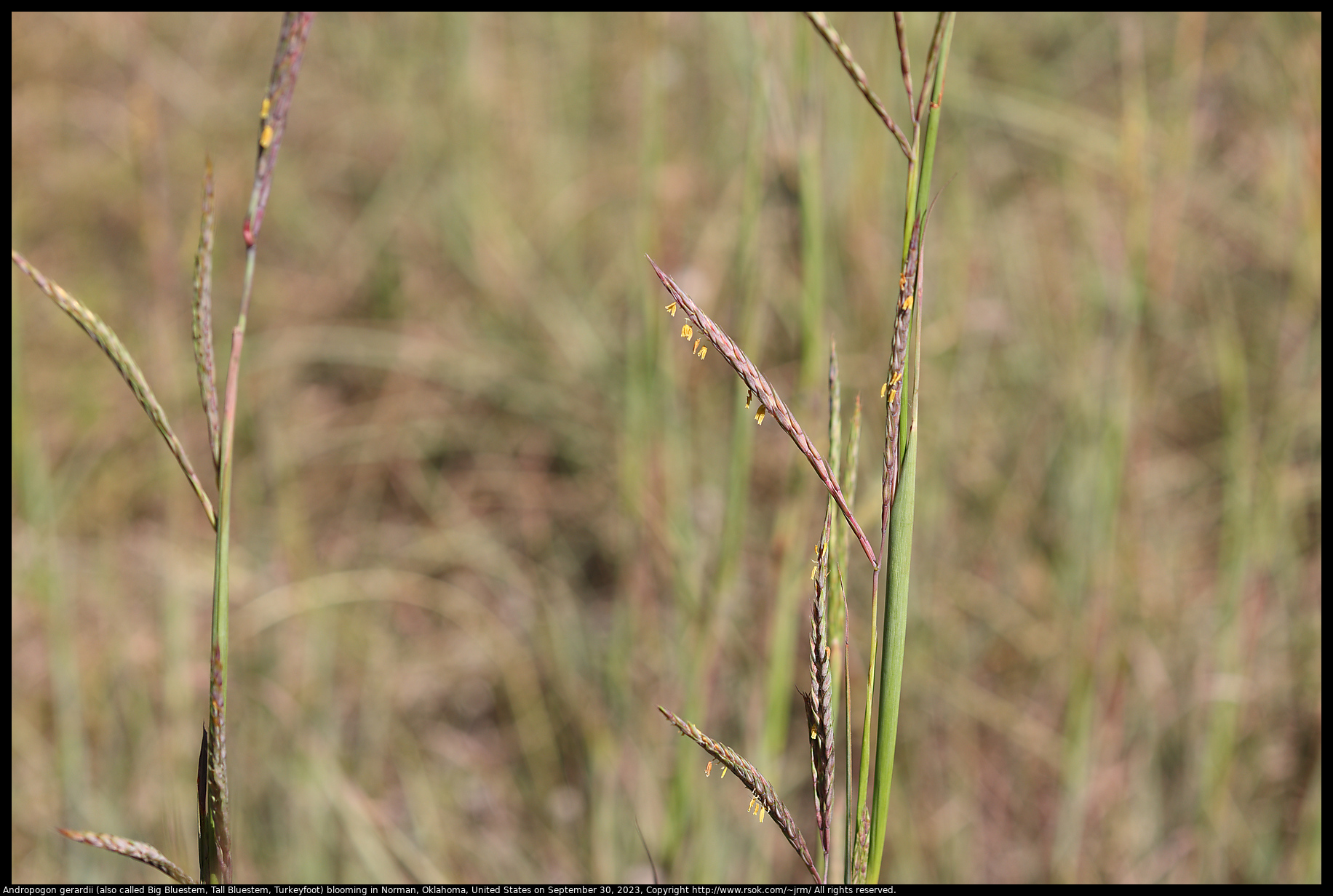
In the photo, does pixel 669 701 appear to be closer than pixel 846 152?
Yes

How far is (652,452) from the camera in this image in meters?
1.23

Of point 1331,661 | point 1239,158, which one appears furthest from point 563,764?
point 1239,158

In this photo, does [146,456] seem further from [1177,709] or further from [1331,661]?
[1331,661]

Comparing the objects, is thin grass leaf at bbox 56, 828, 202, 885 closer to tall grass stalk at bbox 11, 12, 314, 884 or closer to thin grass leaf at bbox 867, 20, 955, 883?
tall grass stalk at bbox 11, 12, 314, 884

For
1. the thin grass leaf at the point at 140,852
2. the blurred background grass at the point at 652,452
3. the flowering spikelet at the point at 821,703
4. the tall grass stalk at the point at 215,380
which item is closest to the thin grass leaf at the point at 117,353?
the tall grass stalk at the point at 215,380

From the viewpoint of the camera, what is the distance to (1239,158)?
2021 mm

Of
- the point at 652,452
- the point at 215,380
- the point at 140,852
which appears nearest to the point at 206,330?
the point at 215,380

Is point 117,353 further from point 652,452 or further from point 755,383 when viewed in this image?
point 652,452

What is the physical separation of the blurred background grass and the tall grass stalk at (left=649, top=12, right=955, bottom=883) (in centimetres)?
39

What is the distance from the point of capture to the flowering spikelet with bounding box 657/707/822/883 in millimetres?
375

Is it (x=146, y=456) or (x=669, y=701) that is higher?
(x=146, y=456)

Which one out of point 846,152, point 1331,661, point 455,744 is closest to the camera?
point 1331,661

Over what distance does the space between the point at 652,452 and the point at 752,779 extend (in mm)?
857
